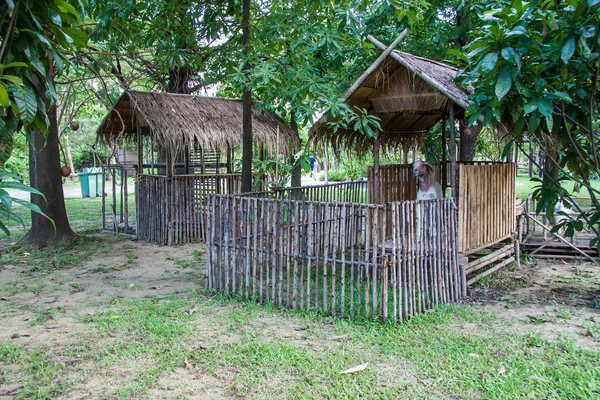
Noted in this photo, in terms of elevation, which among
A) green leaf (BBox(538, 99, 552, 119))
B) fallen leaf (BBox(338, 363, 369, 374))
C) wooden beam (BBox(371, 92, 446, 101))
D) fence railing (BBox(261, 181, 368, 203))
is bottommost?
fallen leaf (BBox(338, 363, 369, 374))

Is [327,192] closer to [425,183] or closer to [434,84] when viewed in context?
[425,183]

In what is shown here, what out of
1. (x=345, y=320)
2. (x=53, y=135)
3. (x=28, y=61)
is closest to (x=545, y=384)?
(x=345, y=320)

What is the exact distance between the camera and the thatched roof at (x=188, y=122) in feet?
32.8

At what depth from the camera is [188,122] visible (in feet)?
34.6

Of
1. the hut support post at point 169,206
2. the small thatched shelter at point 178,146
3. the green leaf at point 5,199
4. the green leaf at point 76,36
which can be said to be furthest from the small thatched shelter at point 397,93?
the green leaf at point 5,199

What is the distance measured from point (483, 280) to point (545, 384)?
3299mm

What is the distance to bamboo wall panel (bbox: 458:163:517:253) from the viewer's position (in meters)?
6.48

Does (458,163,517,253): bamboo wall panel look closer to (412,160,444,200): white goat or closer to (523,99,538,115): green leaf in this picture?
(412,160,444,200): white goat

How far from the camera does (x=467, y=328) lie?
5.10m

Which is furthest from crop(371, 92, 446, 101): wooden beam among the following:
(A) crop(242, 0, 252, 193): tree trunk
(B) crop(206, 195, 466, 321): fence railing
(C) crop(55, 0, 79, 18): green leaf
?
(C) crop(55, 0, 79, 18): green leaf

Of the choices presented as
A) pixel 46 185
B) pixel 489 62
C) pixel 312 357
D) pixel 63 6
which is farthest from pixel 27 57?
pixel 46 185

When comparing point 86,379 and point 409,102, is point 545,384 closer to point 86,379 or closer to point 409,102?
point 86,379

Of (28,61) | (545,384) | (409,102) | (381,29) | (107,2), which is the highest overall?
(381,29)

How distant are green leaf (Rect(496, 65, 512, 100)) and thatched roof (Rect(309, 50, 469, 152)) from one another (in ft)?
4.59
